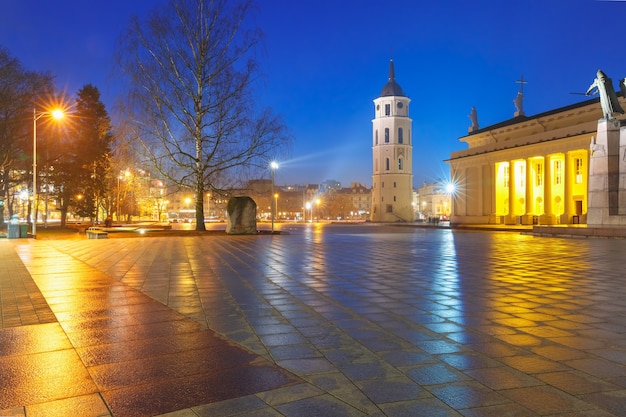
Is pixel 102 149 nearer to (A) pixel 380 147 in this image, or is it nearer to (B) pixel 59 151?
(B) pixel 59 151

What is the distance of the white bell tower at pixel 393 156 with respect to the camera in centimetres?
9912

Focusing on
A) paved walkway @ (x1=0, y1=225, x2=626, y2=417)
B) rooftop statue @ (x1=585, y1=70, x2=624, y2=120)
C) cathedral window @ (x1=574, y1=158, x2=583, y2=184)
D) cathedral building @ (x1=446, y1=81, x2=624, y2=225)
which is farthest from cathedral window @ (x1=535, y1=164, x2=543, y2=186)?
paved walkway @ (x1=0, y1=225, x2=626, y2=417)

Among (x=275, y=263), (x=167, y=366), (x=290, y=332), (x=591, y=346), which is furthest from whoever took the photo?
(x=275, y=263)

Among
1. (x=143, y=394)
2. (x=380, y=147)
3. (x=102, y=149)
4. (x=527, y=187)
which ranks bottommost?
(x=143, y=394)

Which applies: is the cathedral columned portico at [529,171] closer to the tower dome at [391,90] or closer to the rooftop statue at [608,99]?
the rooftop statue at [608,99]

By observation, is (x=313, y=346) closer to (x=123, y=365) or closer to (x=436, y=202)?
(x=123, y=365)

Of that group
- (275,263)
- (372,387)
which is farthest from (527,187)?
(372,387)

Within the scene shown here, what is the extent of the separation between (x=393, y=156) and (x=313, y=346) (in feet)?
316

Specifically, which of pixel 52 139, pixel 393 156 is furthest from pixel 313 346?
pixel 393 156

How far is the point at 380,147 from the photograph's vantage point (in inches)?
3954

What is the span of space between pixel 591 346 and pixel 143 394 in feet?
16.1

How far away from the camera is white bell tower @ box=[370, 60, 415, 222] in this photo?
99.1 metres

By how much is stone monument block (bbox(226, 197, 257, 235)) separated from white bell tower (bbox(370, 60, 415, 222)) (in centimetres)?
6857

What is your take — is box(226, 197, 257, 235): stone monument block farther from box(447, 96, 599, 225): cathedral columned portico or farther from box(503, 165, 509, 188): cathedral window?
box(503, 165, 509, 188): cathedral window
